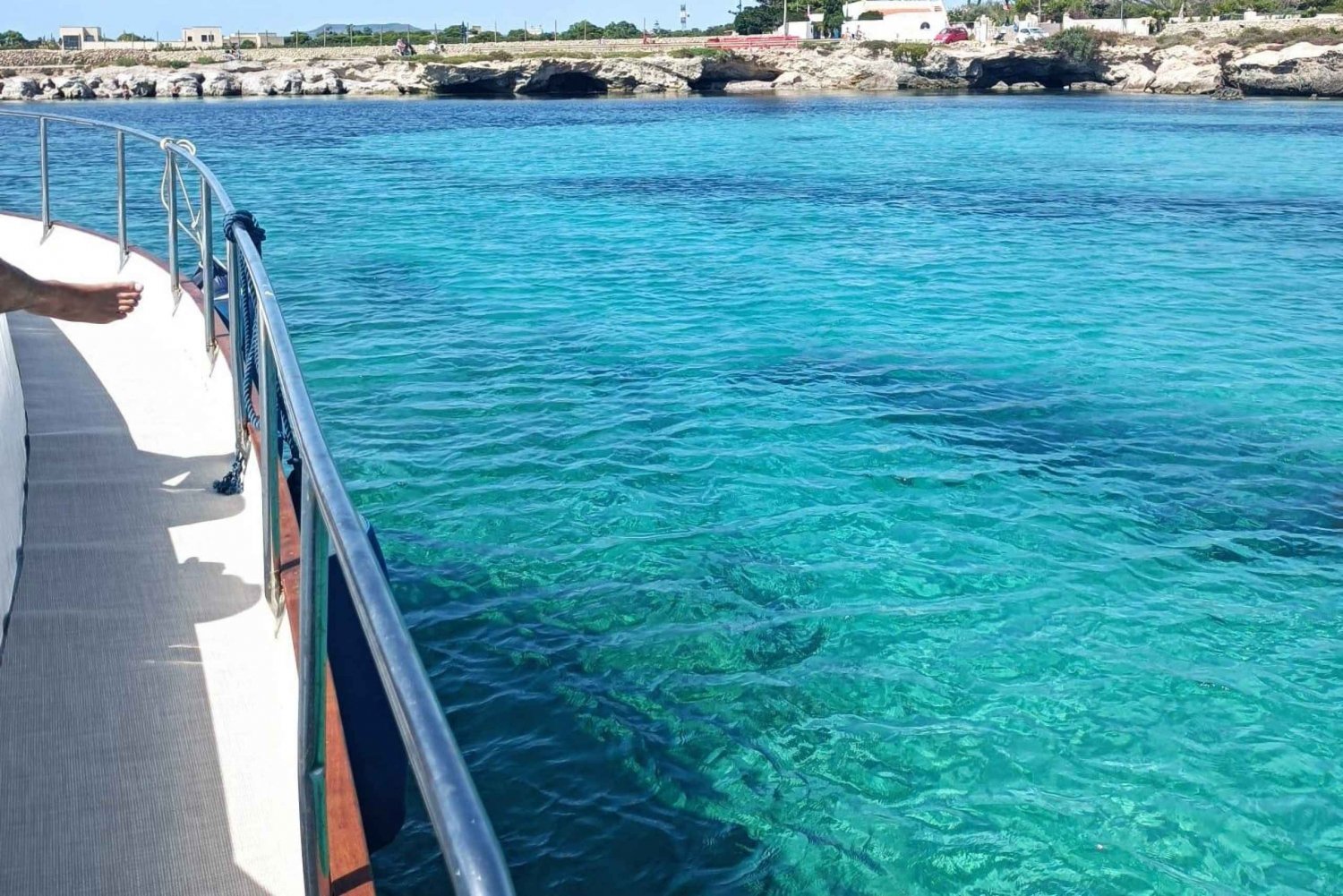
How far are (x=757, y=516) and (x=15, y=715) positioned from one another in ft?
15.4

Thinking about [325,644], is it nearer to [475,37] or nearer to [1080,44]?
[1080,44]

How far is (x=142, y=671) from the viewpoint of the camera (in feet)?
11.0

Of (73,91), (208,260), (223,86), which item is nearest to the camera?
(208,260)

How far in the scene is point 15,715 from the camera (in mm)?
3125

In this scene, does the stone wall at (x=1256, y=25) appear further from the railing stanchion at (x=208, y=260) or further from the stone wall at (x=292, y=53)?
the railing stanchion at (x=208, y=260)

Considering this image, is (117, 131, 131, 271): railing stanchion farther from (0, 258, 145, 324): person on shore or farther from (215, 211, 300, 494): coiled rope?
(0, 258, 145, 324): person on shore

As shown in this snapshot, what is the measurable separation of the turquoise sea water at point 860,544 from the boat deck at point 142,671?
4.00 feet

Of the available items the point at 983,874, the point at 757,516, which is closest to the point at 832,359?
the point at 757,516

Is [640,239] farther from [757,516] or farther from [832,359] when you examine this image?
[757,516]

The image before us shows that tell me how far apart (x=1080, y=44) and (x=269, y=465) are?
77.6 m

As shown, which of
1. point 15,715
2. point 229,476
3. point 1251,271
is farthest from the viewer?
point 1251,271

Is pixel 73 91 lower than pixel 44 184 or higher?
higher

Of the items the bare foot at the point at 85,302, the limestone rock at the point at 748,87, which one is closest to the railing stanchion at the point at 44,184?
the bare foot at the point at 85,302

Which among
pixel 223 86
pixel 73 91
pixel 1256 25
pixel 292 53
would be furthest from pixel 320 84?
pixel 1256 25
